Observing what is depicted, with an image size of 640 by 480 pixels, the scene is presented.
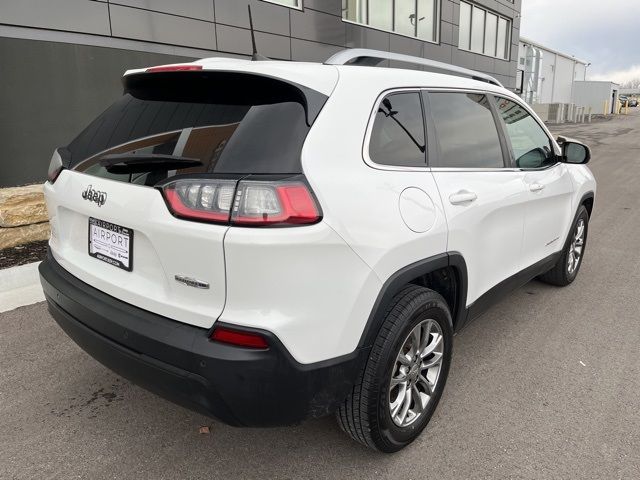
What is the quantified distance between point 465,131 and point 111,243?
2.00m

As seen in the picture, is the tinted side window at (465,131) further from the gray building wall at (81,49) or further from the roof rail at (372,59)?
the gray building wall at (81,49)

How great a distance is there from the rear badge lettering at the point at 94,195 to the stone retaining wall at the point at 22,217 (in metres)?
3.68

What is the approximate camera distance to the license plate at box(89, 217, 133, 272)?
2.09m

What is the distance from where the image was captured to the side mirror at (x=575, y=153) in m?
3.95

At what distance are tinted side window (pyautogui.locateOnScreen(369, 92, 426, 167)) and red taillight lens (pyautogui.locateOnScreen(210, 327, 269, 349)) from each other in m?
0.91

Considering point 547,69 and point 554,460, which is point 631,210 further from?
point 547,69

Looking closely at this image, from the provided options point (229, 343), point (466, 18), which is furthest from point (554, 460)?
point (466, 18)

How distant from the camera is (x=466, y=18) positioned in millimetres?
19812

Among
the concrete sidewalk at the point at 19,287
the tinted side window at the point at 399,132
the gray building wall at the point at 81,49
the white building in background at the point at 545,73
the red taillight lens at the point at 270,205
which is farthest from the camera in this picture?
the white building in background at the point at 545,73

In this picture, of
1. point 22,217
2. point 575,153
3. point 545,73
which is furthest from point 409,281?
point 545,73

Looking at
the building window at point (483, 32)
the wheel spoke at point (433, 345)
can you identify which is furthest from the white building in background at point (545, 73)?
the wheel spoke at point (433, 345)

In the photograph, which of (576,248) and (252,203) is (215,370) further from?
(576,248)

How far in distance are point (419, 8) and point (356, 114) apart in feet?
54.3

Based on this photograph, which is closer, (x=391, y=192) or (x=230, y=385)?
(x=230, y=385)
